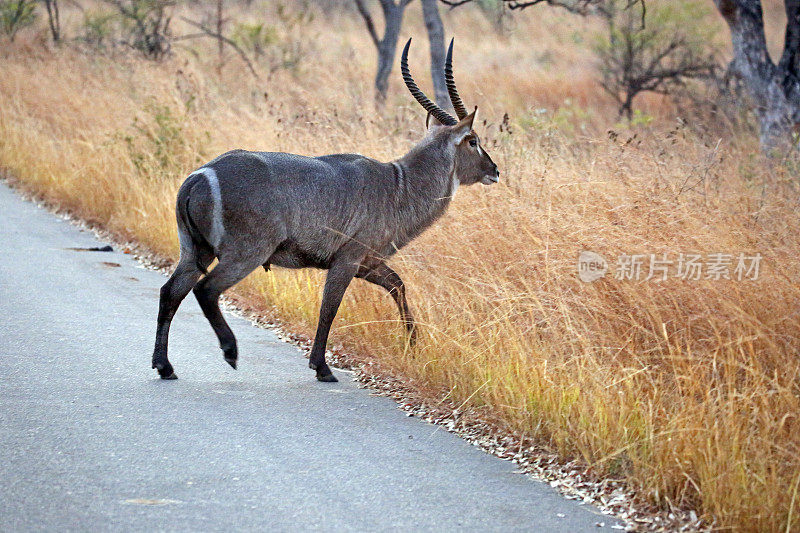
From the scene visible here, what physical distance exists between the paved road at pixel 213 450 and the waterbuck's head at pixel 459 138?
2.01 m

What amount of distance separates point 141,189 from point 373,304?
16.8 feet

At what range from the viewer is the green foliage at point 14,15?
23.0 meters

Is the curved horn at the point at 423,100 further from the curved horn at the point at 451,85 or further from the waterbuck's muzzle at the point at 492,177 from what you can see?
the waterbuck's muzzle at the point at 492,177

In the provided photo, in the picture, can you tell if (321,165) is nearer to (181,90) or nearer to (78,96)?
(181,90)

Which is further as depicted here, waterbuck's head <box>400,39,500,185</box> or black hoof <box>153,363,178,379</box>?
waterbuck's head <box>400,39,500,185</box>

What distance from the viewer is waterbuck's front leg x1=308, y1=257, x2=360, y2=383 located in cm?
627

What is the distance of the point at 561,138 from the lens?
9.50 m

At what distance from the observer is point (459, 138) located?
7.27 m

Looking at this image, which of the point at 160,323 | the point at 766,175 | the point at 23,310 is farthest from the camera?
the point at 766,175

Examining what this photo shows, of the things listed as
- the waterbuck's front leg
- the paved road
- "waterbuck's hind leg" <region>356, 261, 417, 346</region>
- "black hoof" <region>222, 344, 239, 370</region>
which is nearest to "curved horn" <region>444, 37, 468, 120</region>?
"waterbuck's hind leg" <region>356, 261, 417, 346</region>

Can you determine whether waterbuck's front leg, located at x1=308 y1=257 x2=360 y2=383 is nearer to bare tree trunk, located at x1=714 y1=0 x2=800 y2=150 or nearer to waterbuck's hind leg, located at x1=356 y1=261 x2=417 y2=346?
waterbuck's hind leg, located at x1=356 y1=261 x2=417 y2=346

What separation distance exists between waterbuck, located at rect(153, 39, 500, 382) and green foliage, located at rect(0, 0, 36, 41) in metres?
18.9

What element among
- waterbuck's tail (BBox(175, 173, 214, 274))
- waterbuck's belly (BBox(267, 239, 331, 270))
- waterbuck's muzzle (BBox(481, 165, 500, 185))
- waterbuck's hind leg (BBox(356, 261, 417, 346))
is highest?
waterbuck's muzzle (BBox(481, 165, 500, 185))

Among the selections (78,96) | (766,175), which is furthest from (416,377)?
(78,96)
